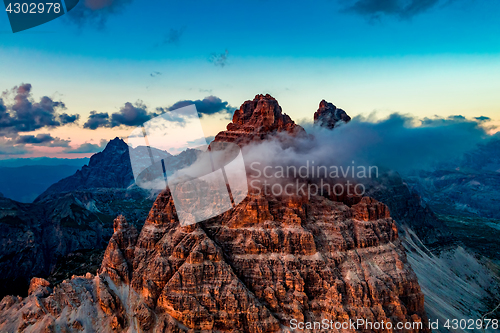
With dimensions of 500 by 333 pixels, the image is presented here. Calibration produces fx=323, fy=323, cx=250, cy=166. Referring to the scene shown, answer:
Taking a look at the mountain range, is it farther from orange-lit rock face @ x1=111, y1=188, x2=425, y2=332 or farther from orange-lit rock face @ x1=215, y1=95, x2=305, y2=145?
orange-lit rock face @ x1=215, y1=95, x2=305, y2=145

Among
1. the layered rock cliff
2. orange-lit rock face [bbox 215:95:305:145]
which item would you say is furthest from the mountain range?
orange-lit rock face [bbox 215:95:305:145]

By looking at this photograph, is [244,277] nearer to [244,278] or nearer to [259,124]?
[244,278]

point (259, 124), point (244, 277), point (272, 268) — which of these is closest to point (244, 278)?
point (244, 277)

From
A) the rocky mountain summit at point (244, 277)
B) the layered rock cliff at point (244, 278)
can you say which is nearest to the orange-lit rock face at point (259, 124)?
the rocky mountain summit at point (244, 277)

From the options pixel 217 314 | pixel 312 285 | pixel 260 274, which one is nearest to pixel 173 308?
pixel 217 314

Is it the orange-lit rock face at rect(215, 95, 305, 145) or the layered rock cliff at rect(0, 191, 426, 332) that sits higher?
the orange-lit rock face at rect(215, 95, 305, 145)

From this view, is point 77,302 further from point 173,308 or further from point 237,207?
point 237,207

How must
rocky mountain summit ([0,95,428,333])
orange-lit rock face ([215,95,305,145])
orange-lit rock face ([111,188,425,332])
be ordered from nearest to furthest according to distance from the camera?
1. orange-lit rock face ([111,188,425,332])
2. rocky mountain summit ([0,95,428,333])
3. orange-lit rock face ([215,95,305,145])
